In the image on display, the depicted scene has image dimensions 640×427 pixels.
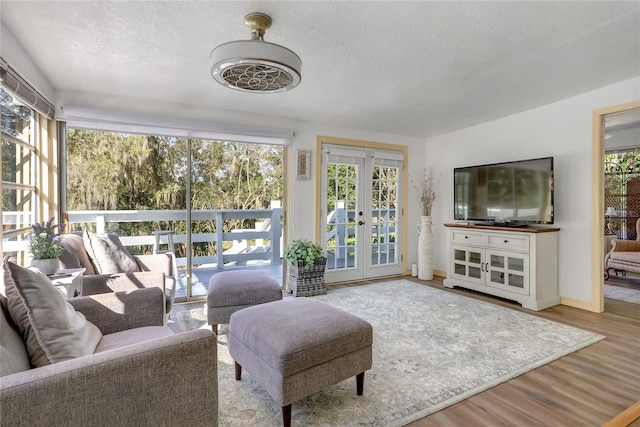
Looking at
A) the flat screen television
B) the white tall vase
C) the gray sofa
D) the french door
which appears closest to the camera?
the gray sofa

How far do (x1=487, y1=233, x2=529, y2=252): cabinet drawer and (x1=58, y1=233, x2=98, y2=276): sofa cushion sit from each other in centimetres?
411

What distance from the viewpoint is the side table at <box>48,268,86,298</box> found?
1919 mm

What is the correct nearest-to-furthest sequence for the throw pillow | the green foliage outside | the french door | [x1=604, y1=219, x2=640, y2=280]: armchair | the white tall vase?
the throw pillow → the green foliage outside → [x1=604, y1=219, x2=640, y2=280]: armchair → the french door → the white tall vase

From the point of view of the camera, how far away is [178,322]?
9.86 ft

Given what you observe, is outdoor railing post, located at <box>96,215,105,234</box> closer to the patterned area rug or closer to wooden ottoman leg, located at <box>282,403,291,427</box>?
wooden ottoman leg, located at <box>282,403,291,427</box>

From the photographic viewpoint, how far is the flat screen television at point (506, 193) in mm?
3508

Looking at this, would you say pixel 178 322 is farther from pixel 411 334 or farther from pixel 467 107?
pixel 467 107

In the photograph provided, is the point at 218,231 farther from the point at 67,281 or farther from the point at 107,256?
the point at 67,281

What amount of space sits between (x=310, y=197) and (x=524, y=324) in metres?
2.78

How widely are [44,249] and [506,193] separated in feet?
14.6

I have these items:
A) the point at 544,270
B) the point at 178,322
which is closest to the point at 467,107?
the point at 544,270

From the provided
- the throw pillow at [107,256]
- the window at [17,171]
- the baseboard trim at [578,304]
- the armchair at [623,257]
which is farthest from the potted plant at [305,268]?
the armchair at [623,257]

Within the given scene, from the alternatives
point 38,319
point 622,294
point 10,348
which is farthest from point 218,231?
point 622,294

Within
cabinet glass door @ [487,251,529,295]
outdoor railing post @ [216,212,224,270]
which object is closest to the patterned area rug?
cabinet glass door @ [487,251,529,295]
